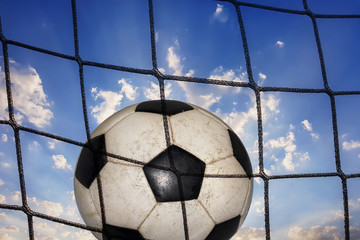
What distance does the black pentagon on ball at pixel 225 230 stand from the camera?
1603 millimetres

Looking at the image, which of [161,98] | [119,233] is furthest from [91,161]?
[161,98]

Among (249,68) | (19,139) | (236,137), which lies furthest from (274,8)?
(19,139)

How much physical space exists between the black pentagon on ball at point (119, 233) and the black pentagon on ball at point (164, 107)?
0.65m

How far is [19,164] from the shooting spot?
5.19 feet

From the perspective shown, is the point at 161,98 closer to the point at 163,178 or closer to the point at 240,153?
the point at 163,178

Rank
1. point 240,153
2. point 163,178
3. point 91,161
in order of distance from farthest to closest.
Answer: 1. point 240,153
2. point 91,161
3. point 163,178

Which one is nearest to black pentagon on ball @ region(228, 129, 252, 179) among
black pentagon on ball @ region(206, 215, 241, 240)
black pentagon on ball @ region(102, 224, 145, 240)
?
black pentagon on ball @ region(206, 215, 241, 240)

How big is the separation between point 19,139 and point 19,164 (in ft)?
0.53

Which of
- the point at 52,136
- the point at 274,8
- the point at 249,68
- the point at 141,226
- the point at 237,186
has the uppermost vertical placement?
the point at 274,8

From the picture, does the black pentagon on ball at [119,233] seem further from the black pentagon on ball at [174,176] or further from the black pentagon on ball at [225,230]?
the black pentagon on ball at [225,230]

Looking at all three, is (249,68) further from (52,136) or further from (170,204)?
(52,136)

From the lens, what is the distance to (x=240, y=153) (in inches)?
70.0

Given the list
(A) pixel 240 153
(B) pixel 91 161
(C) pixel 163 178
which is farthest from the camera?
(A) pixel 240 153

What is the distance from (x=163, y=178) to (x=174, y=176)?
56mm
